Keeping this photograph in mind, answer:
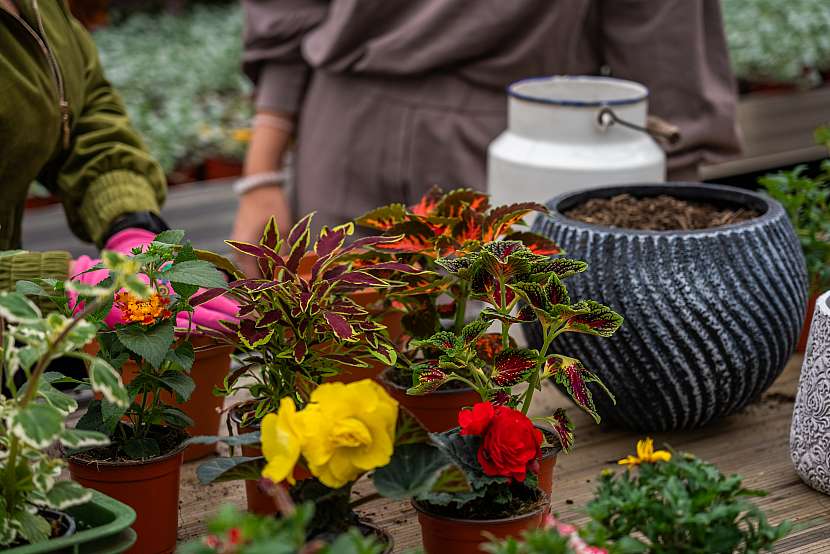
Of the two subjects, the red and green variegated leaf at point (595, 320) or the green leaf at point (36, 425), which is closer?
the green leaf at point (36, 425)

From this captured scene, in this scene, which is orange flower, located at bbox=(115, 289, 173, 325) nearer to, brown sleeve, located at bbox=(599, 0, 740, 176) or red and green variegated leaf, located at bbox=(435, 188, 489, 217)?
red and green variegated leaf, located at bbox=(435, 188, 489, 217)

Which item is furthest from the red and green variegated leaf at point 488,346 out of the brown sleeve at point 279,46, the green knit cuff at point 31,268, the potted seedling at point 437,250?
the brown sleeve at point 279,46

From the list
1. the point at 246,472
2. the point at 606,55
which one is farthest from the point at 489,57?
the point at 246,472

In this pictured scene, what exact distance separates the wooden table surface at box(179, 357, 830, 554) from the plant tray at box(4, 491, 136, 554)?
163 millimetres

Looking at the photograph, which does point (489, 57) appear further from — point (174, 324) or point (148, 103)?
point (148, 103)

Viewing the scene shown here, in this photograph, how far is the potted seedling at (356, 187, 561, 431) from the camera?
88 centimetres

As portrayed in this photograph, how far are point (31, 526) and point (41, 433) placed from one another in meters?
0.08

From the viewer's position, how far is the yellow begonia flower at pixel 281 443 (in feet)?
1.98

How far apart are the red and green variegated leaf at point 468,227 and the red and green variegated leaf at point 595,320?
0.16 metres

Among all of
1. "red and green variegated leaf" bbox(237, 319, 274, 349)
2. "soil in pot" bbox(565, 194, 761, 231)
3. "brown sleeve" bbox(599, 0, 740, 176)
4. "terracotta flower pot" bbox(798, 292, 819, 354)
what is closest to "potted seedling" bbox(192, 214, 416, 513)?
"red and green variegated leaf" bbox(237, 319, 274, 349)

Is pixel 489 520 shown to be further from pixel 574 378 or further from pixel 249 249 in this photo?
pixel 249 249

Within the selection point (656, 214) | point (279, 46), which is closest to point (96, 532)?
point (656, 214)

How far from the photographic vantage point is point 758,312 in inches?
37.9

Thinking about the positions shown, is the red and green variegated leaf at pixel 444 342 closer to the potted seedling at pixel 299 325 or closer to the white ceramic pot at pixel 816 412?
the potted seedling at pixel 299 325
